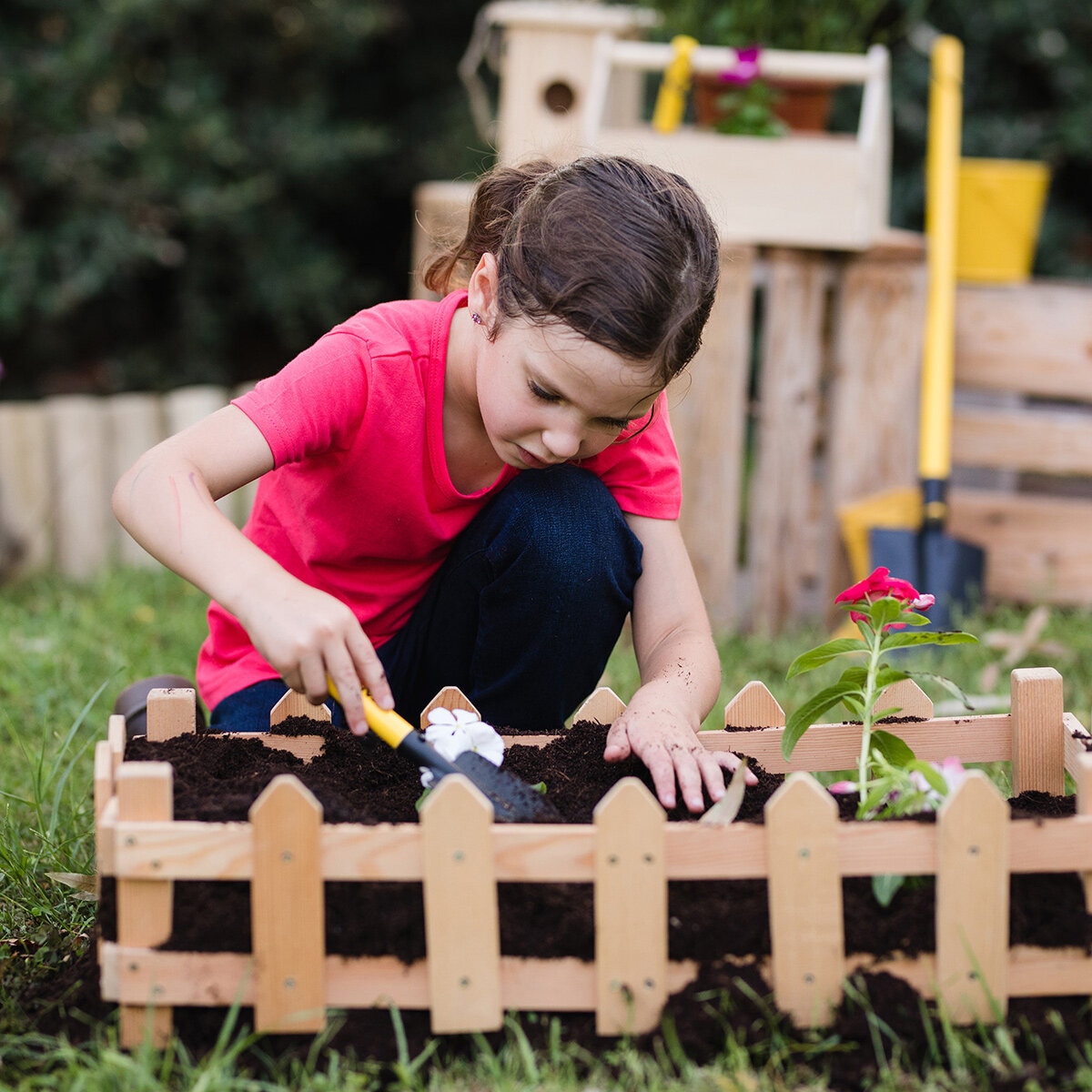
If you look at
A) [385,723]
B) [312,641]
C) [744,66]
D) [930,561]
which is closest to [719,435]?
[930,561]

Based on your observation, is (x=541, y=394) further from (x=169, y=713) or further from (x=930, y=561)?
(x=930, y=561)

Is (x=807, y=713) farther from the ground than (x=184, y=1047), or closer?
farther from the ground

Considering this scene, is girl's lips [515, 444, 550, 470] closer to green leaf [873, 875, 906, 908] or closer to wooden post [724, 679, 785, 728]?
wooden post [724, 679, 785, 728]

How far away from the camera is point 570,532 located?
1886 millimetres

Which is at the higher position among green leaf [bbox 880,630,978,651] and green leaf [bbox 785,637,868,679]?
green leaf [bbox 880,630,978,651]

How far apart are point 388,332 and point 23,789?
90 centimetres

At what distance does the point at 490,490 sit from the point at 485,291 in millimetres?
330

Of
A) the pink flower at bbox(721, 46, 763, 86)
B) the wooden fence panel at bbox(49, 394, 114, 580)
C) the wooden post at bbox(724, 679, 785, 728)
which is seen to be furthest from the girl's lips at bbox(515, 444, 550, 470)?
the wooden fence panel at bbox(49, 394, 114, 580)

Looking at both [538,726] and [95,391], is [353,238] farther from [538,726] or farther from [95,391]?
[538,726]

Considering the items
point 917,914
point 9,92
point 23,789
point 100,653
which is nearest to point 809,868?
point 917,914

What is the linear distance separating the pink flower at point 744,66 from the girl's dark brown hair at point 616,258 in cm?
168

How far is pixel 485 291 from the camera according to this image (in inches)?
68.8

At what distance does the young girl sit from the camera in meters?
1.52

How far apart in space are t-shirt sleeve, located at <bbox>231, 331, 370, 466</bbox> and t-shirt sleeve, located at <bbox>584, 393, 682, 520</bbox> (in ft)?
1.25
